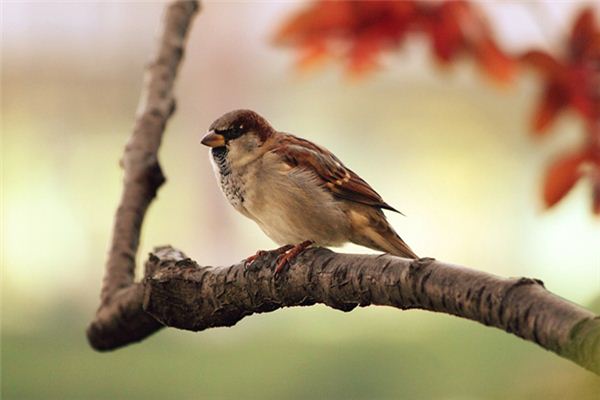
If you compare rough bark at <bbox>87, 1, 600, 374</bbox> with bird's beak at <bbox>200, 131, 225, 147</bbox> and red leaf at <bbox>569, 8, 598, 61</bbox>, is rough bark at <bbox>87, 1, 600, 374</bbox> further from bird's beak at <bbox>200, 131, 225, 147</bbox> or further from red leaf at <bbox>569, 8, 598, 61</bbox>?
red leaf at <bbox>569, 8, 598, 61</bbox>

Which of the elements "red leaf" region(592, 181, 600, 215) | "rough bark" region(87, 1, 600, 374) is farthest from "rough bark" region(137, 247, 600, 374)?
"red leaf" region(592, 181, 600, 215)

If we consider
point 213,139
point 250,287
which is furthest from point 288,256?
point 213,139

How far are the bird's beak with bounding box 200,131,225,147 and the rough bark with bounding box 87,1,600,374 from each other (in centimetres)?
5

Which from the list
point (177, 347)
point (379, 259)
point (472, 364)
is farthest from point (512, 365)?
point (379, 259)

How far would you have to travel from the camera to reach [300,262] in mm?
743

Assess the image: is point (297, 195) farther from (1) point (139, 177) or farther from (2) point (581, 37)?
(2) point (581, 37)

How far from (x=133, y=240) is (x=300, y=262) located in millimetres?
257

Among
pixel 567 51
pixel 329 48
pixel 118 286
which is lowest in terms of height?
pixel 118 286

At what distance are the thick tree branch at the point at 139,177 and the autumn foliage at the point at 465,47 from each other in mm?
179

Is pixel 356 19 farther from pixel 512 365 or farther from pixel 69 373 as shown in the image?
pixel 69 373

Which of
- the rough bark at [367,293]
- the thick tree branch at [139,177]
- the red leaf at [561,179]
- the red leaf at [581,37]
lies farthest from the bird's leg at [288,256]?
the red leaf at [581,37]

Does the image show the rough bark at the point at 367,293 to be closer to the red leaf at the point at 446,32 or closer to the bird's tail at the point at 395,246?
the bird's tail at the point at 395,246

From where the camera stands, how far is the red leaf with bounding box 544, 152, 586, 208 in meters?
1.07

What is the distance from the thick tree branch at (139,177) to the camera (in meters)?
0.87
